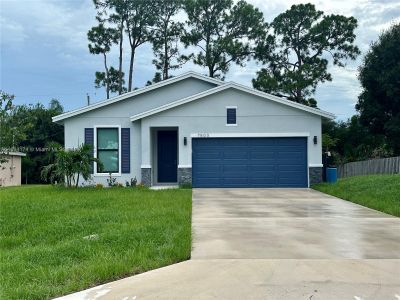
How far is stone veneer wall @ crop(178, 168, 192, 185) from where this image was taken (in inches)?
688

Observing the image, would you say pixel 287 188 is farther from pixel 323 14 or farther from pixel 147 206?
pixel 323 14

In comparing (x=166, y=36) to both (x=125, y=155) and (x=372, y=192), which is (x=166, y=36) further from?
(x=372, y=192)

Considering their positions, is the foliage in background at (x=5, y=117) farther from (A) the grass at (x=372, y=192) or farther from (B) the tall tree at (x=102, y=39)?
(B) the tall tree at (x=102, y=39)

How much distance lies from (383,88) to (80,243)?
973 inches

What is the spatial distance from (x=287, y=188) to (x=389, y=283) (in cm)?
1249

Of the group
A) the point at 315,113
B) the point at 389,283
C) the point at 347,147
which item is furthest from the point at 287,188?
the point at 347,147

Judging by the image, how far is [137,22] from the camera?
33344 mm

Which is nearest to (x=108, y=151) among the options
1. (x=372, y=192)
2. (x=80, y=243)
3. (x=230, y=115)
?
(x=230, y=115)

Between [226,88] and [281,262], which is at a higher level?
[226,88]

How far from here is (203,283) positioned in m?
4.92

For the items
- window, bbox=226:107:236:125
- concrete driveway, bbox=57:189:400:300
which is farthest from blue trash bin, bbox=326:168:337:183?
concrete driveway, bbox=57:189:400:300

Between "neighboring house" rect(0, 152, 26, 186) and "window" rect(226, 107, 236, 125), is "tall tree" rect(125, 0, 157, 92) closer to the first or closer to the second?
"neighboring house" rect(0, 152, 26, 186)

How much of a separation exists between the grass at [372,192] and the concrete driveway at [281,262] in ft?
3.97

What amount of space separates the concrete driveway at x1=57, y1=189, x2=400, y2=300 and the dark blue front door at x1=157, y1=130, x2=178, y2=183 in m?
9.28
